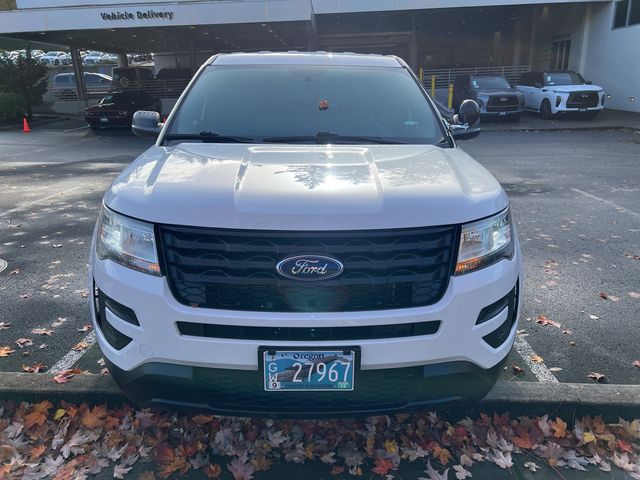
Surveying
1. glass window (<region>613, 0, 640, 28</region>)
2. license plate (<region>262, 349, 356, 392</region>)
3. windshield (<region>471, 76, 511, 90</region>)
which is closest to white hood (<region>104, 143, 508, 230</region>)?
license plate (<region>262, 349, 356, 392</region>)

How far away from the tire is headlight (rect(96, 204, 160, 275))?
20.3 metres

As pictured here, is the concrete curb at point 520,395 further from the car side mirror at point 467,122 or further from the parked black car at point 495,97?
the parked black car at point 495,97

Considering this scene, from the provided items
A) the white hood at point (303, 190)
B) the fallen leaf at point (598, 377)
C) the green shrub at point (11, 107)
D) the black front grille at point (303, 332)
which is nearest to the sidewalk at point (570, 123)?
the fallen leaf at point (598, 377)

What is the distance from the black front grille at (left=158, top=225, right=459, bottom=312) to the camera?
220 centimetres

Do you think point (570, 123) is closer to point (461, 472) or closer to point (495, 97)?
point (495, 97)

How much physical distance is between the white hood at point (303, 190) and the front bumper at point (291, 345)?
315 millimetres

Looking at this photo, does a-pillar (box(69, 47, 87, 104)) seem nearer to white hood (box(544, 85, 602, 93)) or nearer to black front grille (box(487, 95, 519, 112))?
black front grille (box(487, 95, 519, 112))

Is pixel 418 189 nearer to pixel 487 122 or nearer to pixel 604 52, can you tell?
pixel 487 122

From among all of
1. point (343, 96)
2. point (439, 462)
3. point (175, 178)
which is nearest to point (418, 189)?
point (175, 178)

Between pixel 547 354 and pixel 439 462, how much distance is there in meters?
1.39

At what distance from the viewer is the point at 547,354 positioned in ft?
11.8

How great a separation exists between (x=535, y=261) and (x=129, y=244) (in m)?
4.25

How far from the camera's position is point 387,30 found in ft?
115

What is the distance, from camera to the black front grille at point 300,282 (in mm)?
2203
